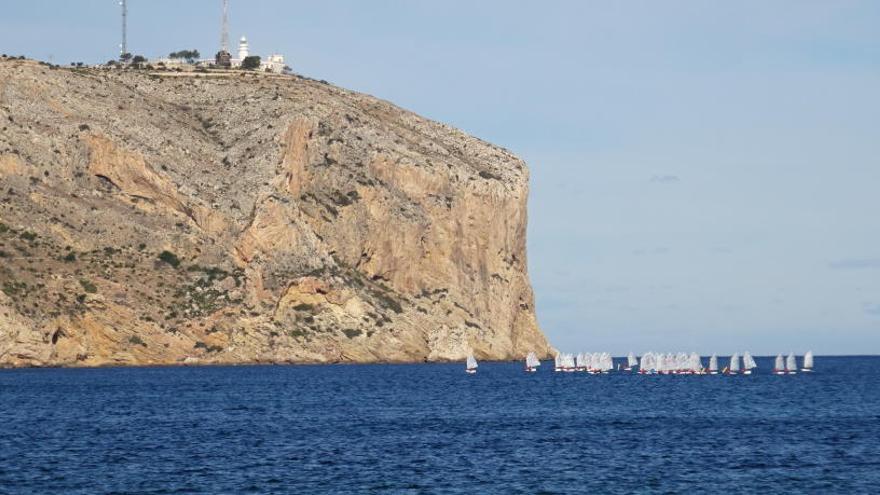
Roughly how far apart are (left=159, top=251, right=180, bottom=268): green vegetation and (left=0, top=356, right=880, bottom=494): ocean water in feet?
86.7

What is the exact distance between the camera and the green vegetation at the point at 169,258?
166875 millimetres

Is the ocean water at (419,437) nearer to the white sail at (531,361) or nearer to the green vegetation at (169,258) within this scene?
the green vegetation at (169,258)

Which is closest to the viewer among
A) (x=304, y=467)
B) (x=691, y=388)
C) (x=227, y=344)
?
(x=304, y=467)

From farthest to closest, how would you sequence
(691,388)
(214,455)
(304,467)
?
(691,388) → (214,455) → (304,467)

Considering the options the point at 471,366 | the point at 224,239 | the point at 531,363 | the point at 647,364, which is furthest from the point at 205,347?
the point at 647,364

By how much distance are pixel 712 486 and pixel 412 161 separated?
5407 inches

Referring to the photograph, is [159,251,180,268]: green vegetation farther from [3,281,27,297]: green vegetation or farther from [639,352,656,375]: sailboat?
[639,352,656,375]: sailboat

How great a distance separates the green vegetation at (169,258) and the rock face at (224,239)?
0.17 meters

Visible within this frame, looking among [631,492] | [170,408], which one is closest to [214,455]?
[631,492]

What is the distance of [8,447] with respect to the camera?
73.2 m

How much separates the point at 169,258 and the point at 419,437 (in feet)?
296

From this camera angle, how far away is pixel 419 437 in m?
82.9

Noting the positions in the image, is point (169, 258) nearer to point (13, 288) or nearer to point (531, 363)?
point (13, 288)

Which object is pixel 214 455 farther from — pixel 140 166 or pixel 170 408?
pixel 140 166
